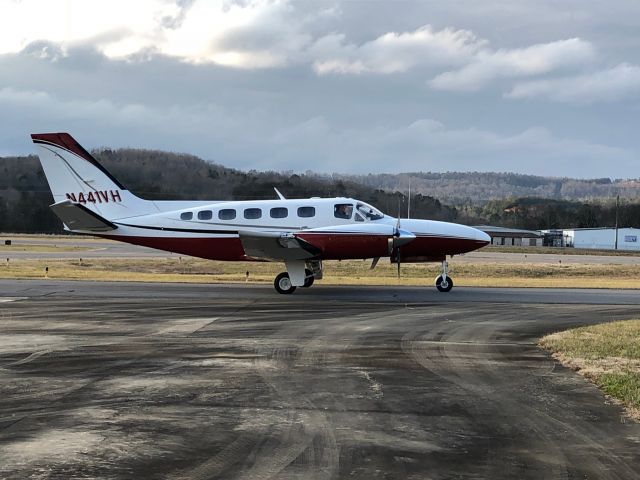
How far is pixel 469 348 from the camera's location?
13.1 m

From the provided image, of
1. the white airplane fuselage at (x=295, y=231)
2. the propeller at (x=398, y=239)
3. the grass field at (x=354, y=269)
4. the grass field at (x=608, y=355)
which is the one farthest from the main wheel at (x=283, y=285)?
the grass field at (x=354, y=269)

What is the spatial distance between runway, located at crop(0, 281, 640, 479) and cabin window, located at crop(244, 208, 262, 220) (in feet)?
25.0

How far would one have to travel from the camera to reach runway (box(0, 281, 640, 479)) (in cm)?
615

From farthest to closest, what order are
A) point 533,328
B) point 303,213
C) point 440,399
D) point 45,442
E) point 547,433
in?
point 303,213
point 533,328
point 440,399
point 547,433
point 45,442

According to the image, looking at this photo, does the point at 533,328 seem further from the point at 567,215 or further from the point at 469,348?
the point at 567,215

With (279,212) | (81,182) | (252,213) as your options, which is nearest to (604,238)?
(279,212)

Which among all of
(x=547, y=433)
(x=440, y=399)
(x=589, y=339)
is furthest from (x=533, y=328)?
(x=547, y=433)

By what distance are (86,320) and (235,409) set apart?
9.75 metres

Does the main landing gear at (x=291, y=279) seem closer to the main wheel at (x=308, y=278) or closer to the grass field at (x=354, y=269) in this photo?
the main wheel at (x=308, y=278)

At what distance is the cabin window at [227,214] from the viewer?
2536 cm

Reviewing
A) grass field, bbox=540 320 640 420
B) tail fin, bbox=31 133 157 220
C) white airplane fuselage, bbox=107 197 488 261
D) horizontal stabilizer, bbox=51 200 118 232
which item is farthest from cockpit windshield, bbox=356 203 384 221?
grass field, bbox=540 320 640 420

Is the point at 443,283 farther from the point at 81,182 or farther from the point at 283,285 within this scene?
the point at 81,182

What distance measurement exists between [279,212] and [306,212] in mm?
1050

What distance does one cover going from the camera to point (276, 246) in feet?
78.2
